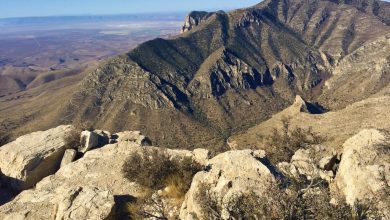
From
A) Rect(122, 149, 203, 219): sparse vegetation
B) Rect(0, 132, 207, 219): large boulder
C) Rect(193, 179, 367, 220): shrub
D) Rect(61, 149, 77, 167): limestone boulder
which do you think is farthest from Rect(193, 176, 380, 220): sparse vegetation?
Rect(61, 149, 77, 167): limestone boulder

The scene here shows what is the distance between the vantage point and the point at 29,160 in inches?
1373

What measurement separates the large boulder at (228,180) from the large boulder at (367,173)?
13.7 feet

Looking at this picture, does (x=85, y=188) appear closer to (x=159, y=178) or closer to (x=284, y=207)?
(x=159, y=178)

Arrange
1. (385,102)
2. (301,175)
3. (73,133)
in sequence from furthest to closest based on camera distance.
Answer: (385,102), (73,133), (301,175)

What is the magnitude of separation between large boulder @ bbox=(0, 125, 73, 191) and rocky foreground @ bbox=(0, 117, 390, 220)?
8 cm

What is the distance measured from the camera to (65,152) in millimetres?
36656

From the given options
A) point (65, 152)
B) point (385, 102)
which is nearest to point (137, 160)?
point (65, 152)

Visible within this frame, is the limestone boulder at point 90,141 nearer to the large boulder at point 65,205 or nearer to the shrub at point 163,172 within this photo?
the large boulder at point 65,205

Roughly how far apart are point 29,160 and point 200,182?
703 inches

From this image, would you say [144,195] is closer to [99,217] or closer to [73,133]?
[99,217]

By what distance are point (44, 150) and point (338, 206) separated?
25.9m

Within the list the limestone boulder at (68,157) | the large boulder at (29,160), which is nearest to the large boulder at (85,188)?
the limestone boulder at (68,157)

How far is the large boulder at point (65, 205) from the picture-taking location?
78.5 ft

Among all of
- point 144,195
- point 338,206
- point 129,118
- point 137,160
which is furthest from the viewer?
point 129,118
